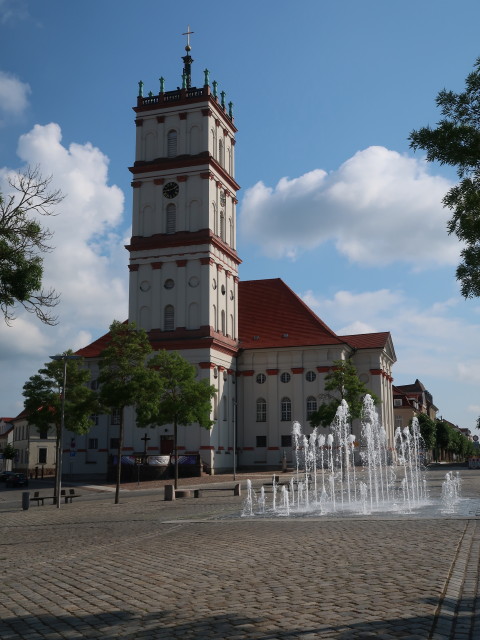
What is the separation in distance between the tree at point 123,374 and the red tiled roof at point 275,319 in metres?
33.3

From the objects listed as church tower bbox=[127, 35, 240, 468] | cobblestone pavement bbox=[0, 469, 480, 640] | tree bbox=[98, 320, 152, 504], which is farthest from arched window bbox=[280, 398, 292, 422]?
cobblestone pavement bbox=[0, 469, 480, 640]

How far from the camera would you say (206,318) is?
58.2 metres

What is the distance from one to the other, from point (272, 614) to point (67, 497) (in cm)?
2520

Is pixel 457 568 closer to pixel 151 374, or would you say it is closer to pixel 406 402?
pixel 151 374

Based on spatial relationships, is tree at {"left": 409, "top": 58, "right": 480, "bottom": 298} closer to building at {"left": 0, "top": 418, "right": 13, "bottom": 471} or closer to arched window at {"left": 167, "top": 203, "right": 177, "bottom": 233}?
arched window at {"left": 167, "top": 203, "right": 177, "bottom": 233}

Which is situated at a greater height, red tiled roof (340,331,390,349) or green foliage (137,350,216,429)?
red tiled roof (340,331,390,349)

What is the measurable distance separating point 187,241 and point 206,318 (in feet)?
22.2

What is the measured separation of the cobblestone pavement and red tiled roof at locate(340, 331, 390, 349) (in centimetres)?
4885

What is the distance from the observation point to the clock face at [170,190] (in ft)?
200

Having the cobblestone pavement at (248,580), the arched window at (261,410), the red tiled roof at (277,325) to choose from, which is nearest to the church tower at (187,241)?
the arched window at (261,410)

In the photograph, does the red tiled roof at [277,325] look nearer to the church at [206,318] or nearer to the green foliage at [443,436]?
the church at [206,318]

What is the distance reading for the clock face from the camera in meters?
60.8

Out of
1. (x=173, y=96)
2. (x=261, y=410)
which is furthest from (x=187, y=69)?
(x=261, y=410)

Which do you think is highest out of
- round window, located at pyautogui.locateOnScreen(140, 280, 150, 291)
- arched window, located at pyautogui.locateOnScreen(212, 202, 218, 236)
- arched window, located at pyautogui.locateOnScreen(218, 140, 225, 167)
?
arched window, located at pyautogui.locateOnScreen(218, 140, 225, 167)
